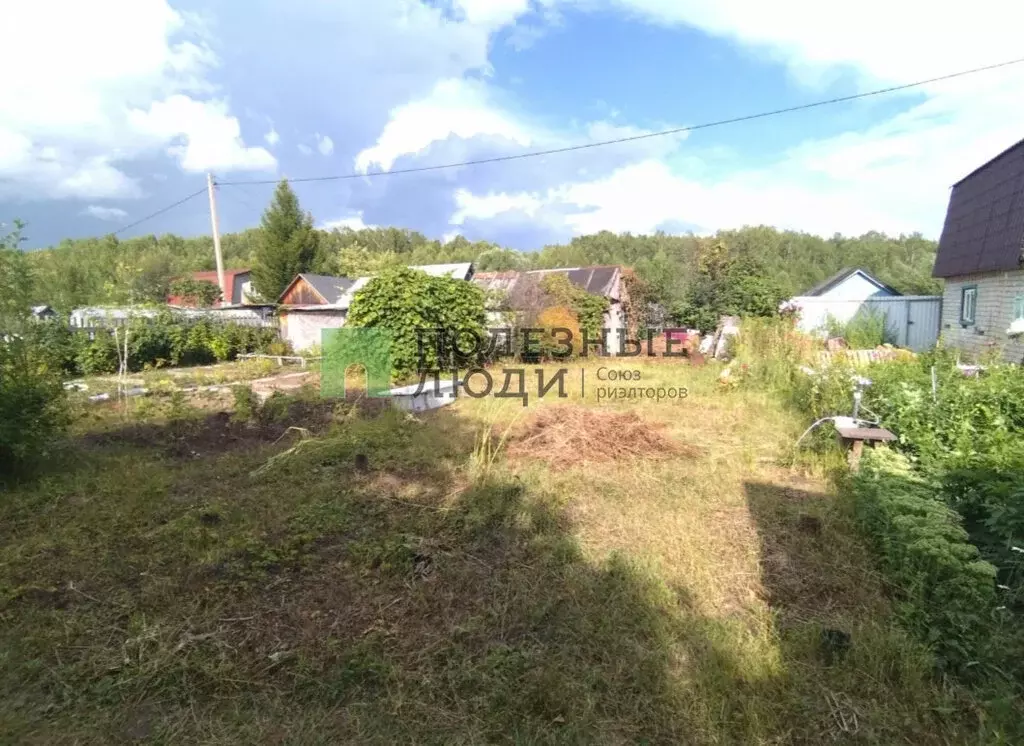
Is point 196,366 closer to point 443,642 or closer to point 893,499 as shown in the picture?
point 443,642

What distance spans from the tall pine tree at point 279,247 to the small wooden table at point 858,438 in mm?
30871

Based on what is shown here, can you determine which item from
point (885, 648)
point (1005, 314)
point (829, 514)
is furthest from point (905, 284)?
point (885, 648)

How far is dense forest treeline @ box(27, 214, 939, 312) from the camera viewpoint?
23.9 metres

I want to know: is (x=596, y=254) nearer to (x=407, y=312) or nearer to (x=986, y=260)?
(x=986, y=260)

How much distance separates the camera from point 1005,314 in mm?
9250

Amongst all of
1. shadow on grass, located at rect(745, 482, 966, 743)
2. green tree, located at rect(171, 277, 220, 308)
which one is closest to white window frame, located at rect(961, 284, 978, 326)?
shadow on grass, located at rect(745, 482, 966, 743)

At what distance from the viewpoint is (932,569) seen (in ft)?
8.82

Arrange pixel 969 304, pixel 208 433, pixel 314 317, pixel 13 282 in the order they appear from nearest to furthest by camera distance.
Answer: pixel 13 282 < pixel 208 433 < pixel 969 304 < pixel 314 317

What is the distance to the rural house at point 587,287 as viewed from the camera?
13.7m

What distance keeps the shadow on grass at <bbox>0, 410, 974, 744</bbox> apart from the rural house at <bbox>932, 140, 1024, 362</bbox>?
28.4 feet

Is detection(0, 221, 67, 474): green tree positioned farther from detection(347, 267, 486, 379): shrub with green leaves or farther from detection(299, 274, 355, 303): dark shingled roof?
detection(299, 274, 355, 303): dark shingled roof

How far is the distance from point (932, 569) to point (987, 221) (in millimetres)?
11383

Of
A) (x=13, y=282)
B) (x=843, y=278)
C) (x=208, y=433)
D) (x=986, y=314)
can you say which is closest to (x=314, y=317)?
(x=208, y=433)

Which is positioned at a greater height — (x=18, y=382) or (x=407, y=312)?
(x=407, y=312)
